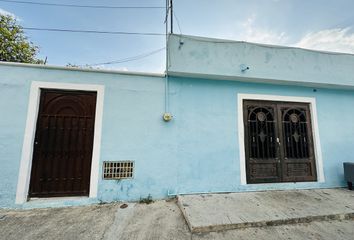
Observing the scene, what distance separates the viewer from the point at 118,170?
366 centimetres

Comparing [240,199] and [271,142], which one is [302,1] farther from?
[240,199]

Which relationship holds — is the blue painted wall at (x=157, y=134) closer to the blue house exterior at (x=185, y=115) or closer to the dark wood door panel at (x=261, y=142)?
the blue house exterior at (x=185, y=115)

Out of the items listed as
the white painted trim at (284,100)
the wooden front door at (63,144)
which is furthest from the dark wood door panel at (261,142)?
the wooden front door at (63,144)

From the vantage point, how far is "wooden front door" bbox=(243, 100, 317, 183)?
4297 mm

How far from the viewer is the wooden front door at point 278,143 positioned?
4.30 m

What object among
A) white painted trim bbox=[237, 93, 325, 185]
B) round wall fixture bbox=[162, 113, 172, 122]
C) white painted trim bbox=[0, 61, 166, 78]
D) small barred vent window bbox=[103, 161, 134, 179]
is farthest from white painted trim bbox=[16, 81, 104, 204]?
white painted trim bbox=[237, 93, 325, 185]

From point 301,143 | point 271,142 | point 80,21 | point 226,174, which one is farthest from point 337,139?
point 80,21

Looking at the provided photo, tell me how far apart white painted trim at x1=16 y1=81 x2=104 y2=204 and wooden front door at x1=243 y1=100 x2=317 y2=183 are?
391cm

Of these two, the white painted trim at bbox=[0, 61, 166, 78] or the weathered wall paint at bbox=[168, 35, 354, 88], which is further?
the weathered wall paint at bbox=[168, 35, 354, 88]

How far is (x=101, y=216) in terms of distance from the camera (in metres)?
2.99

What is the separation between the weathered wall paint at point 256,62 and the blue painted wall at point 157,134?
14.4 inches

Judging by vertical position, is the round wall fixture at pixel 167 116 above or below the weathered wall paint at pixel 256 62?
below

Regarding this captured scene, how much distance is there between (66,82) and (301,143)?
670 centimetres

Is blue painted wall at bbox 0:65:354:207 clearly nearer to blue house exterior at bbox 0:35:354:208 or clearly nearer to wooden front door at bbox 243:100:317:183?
blue house exterior at bbox 0:35:354:208
